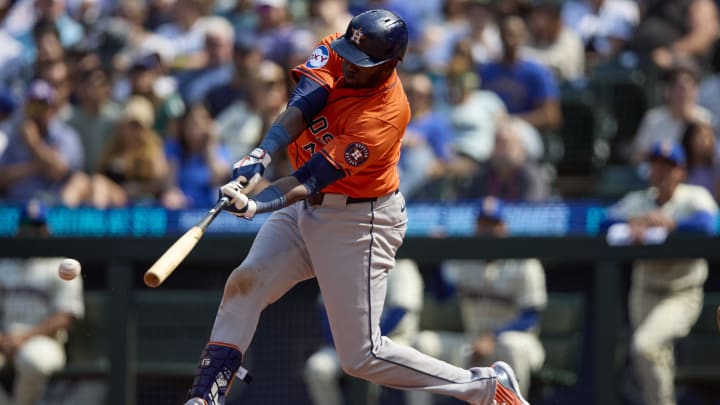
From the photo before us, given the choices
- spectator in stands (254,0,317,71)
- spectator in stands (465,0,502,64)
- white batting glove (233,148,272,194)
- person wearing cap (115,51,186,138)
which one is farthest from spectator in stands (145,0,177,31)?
white batting glove (233,148,272,194)

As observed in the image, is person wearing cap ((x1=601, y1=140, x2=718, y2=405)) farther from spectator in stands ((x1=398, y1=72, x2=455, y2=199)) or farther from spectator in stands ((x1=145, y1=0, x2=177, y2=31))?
spectator in stands ((x1=145, y1=0, x2=177, y2=31))

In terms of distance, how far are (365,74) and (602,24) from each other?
512cm

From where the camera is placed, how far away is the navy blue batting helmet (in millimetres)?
4008

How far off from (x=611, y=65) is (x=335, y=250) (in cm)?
464

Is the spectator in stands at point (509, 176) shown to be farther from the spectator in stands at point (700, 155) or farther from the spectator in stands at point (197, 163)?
the spectator in stands at point (197, 163)

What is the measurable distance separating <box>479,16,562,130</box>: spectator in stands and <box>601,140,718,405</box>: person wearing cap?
172cm

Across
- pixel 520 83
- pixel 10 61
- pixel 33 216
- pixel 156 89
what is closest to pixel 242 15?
pixel 156 89

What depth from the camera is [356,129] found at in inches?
160

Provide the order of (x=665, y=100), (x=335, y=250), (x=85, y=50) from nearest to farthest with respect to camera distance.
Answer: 1. (x=335, y=250)
2. (x=665, y=100)
3. (x=85, y=50)

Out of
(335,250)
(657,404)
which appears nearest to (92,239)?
(335,250)

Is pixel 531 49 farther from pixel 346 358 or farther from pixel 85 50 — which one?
→ pixel 346 358

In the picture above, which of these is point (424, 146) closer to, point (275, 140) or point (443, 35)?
point (443, 35)

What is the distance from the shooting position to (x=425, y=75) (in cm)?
818

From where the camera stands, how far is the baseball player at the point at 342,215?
13.2 feet
